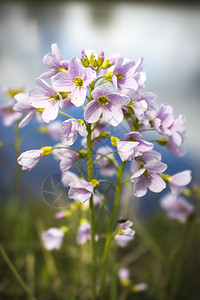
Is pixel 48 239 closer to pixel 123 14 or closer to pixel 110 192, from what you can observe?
pixel 110 192

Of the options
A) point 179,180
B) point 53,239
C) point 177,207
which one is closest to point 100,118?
point 179,180

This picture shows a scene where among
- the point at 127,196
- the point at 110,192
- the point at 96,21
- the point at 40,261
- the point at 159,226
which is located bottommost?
the point at 159,226

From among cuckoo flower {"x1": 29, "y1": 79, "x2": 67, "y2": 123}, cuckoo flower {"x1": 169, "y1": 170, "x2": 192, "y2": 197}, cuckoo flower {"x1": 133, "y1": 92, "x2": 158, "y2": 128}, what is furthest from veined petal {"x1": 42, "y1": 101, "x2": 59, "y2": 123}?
cuckoo flower {"x1": 169, "y1": 170, "x2": 192, "y2": 197}

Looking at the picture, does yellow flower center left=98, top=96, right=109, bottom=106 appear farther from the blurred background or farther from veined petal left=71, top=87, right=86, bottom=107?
the blurred background

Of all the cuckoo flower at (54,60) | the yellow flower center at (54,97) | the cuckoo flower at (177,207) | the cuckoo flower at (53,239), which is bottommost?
the cuckoo flower at (177,207)

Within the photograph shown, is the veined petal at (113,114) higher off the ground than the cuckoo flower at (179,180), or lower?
higher

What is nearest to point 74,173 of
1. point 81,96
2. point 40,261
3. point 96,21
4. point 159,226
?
point 81,96

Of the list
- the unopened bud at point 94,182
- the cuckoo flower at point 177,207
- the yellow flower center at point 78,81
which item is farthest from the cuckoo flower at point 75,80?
the cuckoo flower at point 177,207

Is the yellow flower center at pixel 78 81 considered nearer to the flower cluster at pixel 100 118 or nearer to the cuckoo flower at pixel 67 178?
the flower cluster at pixel 100 118
